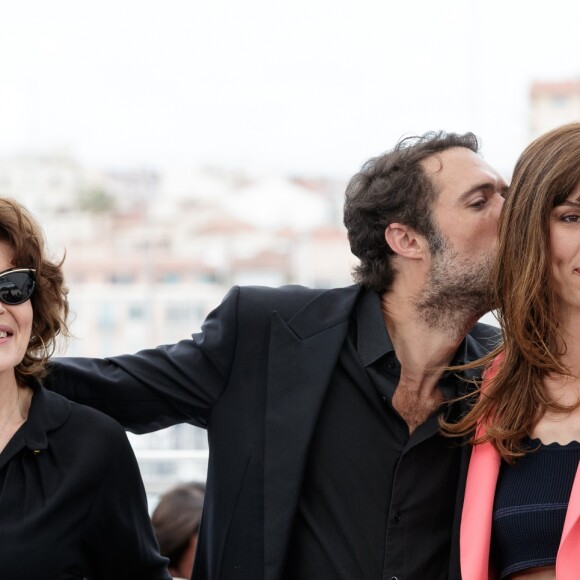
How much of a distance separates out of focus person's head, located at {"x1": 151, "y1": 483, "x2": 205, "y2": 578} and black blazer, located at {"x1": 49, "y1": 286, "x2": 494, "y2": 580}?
2.56ft

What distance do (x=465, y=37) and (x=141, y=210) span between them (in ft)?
43.6

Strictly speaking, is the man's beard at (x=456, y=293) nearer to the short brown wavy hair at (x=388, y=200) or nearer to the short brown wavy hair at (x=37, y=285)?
the short brown wavy hair at (x=388, y=200)

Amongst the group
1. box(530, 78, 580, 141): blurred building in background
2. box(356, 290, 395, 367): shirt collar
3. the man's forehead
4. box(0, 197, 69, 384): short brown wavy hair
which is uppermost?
the man's forehead

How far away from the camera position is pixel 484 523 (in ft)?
5.98

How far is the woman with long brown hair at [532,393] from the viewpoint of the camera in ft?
5.82

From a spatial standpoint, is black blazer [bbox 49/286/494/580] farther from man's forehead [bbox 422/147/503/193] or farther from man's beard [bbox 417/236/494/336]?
man's forehead [bbox 422/147/503/193]

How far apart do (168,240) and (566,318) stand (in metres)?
31.4

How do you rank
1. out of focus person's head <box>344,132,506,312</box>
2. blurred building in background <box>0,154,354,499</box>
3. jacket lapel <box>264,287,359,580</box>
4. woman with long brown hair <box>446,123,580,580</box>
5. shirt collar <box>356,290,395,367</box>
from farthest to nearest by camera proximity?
blurred building in background <box>0,154,354,499</box> < out of focus person's head <box>344,132,506,312</box> < shirt collar <box>356,290,395,367</box> < jacket lapel <box>264,287,359,580</box> < woman with long brown hair <box>446,123,580,580</box>

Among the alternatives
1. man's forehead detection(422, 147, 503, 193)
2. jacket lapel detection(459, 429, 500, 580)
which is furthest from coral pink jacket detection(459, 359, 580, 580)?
man's forehead detection(422, 147, 503, 193)

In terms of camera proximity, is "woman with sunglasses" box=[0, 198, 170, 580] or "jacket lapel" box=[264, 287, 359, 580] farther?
"jacket lapel" box=[264, 287, 359, 580]

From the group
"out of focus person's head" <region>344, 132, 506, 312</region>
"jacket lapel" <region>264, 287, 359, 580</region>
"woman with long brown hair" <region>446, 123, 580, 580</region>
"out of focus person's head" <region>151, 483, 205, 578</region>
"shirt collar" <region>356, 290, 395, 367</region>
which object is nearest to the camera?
"woman with long brown hair" <region>446, 123, 580, 580</region>

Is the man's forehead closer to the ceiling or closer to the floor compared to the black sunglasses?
closer to the ceiling

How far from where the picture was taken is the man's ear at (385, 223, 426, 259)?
7.43 ft

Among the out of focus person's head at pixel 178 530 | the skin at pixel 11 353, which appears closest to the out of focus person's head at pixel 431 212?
the skin at pixel 11 353
